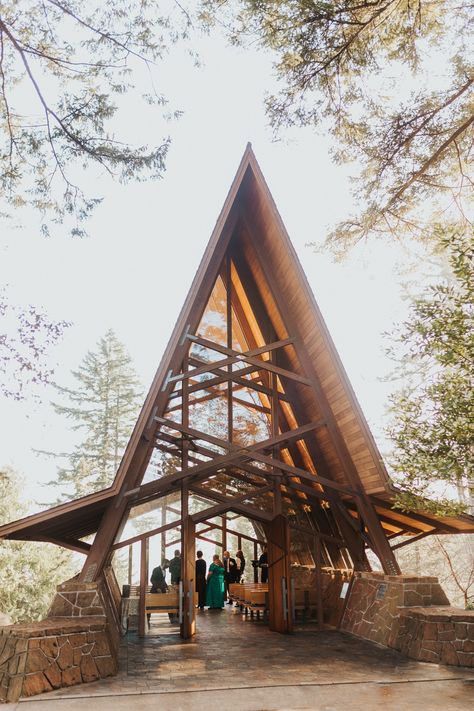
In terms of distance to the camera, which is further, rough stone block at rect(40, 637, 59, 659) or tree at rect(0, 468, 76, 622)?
tree at rect(0, 468, 76, 622)

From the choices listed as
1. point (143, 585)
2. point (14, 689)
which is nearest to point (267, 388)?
point (143, 585)

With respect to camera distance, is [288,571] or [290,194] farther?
[290,194]

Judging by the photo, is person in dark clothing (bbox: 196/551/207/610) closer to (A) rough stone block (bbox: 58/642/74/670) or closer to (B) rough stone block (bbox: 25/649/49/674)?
(A) rough stone block (bbox: 58/642/74/670)

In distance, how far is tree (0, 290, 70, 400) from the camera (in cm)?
1103

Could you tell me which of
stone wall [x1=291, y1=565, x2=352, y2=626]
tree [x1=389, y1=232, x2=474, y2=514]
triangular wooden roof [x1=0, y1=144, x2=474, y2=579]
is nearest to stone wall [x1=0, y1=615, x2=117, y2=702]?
triangular wooden roof [x1=0, y1=144, x2=474, y2=579]

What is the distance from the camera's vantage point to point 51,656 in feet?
20.4

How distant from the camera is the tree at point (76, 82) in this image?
311 inches

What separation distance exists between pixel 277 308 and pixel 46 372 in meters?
4.88

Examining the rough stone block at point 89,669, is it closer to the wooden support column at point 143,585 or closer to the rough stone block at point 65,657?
the rough stone block at point 65,657

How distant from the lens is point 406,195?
29.1 feet

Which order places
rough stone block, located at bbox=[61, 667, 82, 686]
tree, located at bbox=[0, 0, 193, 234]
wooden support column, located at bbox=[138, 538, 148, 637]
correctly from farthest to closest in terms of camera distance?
wooden support column, located at bbox=[138, 538, 148, 637], tree, located at bbox=[0, 0, 193, 234], rough stone block, located at bbox=[61, 667, 82, 686]

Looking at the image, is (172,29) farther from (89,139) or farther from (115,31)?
(89,139)

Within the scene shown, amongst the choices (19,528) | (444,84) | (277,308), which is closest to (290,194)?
(277,308)

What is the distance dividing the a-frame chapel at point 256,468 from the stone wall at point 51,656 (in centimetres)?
3
